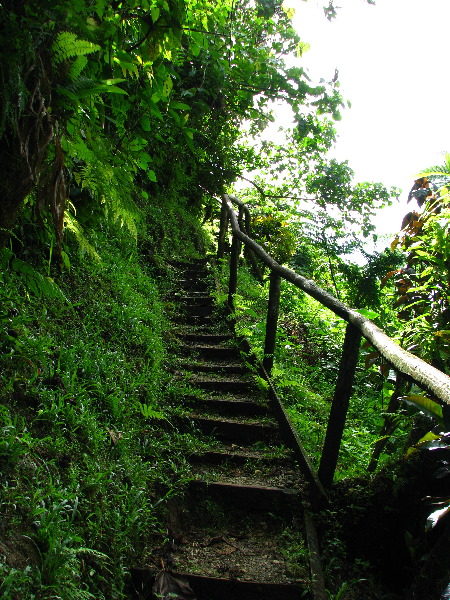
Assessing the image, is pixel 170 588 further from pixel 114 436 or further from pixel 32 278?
Answer: pixel 32 278

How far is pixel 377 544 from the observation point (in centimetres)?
215

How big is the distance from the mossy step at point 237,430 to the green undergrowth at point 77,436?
20cm

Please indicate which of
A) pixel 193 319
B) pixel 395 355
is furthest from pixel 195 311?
pixel 395 355

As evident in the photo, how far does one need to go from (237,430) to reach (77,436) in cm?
137

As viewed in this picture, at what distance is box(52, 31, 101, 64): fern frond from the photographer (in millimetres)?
1459

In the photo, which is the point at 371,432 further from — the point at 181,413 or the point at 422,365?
the point at 422,365

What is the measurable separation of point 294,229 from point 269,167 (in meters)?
3.17

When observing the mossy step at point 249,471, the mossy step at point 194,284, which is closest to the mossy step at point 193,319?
the mossy step at point 194,284

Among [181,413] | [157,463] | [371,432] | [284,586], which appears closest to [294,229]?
[371,432]

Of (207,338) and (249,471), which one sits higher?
(207,338)

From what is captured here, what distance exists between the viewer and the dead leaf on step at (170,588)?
1.89m

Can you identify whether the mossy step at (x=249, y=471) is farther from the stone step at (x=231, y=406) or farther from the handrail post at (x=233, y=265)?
the handrail post at (x=233, y=265)

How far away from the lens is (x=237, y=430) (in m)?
3.22

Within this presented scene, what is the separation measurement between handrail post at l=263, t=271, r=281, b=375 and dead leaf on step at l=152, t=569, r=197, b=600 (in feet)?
6.59
